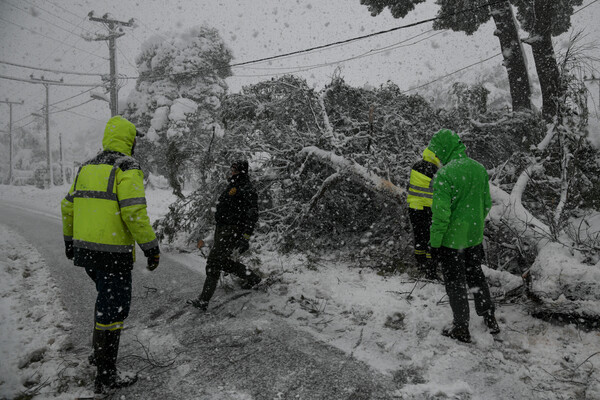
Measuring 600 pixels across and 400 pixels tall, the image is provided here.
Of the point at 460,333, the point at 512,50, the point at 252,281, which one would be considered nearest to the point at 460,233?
the point at 460,333

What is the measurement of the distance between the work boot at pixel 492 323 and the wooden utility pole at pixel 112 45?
17.6 metres

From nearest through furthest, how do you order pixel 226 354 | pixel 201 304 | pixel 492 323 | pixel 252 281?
pixel 226 354, pixel 492 323, pixel 201 304, pixel 252 281

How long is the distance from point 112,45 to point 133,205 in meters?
18.6

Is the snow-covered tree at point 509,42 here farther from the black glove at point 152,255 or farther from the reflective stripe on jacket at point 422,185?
the black glove at point 152,255

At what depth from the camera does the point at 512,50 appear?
28.5ft

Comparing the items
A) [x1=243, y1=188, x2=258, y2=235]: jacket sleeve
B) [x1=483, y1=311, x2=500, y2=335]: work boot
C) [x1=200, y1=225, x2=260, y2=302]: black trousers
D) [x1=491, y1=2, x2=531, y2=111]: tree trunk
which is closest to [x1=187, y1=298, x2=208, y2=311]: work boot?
[x1=200, y1=225, x2=260, y2=302]: black trousers

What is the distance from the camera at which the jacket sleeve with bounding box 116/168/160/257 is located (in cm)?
235

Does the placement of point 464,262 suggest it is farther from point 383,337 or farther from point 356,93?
point 356,93

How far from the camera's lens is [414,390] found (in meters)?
2.29

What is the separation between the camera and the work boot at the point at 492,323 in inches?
115

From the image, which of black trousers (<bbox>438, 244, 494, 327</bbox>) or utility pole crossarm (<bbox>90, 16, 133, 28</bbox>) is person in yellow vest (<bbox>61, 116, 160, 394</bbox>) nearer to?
black trousers (<bbox>438, 244, 494, 327</bbox>)

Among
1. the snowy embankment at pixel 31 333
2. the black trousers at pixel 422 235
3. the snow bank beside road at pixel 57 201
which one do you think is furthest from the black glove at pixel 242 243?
the snow bank beside road at pixel 57 201

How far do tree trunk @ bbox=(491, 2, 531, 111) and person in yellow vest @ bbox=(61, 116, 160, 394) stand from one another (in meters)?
9.20

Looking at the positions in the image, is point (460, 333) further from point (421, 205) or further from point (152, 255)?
point (152, 255)
